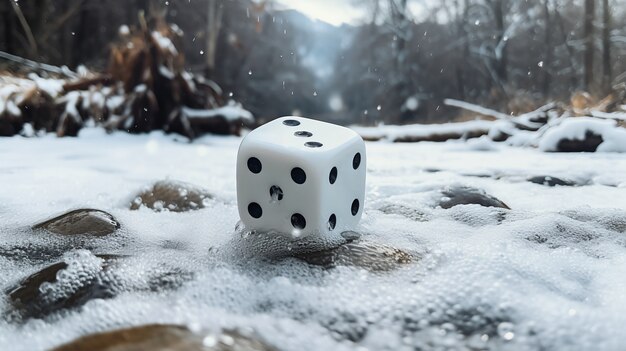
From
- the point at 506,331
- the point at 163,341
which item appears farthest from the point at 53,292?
the point at 506,331

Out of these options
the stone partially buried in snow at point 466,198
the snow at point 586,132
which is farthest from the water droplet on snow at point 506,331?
the snow at point 586,132

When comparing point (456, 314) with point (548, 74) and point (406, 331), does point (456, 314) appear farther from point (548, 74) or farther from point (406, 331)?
point (548, 74)

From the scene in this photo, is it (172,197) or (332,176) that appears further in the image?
(172,197)

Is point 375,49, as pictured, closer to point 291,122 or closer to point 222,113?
point 222,113

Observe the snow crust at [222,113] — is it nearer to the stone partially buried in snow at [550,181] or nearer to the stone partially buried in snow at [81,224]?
the stone partially buried in snow at [550,181]

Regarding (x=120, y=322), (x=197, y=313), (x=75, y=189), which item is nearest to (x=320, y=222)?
(x=197, y=313)

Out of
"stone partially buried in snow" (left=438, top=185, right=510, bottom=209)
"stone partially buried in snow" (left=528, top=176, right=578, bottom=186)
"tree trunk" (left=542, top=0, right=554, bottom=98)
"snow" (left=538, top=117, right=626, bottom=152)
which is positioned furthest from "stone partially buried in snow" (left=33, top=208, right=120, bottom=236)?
"tree trunk" (left=542, top=0, right=554, bottom=98)
